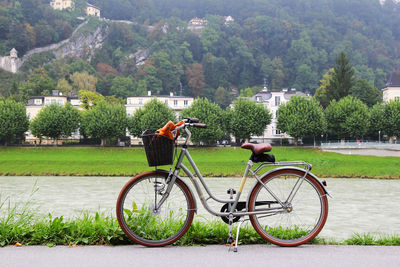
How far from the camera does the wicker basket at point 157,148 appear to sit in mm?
5262

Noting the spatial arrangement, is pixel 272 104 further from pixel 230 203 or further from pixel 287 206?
pixel 230 203

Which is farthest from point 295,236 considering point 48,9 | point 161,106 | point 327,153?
point 48,9

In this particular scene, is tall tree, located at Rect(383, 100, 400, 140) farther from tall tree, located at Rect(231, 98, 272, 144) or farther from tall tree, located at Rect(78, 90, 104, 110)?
tall tree, located at Rect(78, 90, 104, 110)

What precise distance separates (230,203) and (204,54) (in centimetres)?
17333

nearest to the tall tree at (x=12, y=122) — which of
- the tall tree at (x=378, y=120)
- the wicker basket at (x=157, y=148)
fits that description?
the tall tree at (x=378, y=120)

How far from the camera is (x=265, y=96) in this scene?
89.2 m

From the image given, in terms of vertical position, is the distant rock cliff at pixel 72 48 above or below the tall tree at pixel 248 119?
above

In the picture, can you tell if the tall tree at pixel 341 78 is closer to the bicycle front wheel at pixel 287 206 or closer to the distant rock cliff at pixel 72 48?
the bicycle front wheel at pixel 287 206

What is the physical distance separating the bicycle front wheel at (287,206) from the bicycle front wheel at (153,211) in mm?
783

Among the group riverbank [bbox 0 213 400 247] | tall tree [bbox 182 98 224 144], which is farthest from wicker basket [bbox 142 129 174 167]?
tall tree [bbox 182 98 224 144]

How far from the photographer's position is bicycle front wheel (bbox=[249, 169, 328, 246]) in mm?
5453

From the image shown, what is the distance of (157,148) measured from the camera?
17.4 feet

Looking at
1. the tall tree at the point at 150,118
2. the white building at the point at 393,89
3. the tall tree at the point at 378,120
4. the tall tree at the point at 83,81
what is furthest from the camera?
the tall tree at the point at 83,81

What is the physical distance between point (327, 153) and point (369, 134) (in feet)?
76.9
